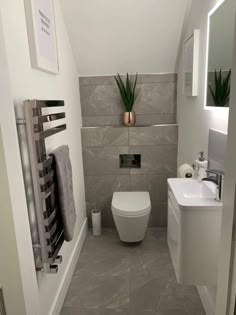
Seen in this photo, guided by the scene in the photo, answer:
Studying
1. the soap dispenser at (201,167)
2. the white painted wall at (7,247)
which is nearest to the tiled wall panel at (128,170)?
the soap dispenser at (201,167)

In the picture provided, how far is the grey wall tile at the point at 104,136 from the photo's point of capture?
262 centimetres

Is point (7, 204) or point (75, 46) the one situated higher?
point (75, 46)

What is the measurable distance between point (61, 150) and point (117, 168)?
4.05 ft

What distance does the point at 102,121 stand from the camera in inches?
106

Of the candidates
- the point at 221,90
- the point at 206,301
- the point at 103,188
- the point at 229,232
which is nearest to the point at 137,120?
the point at 103,188

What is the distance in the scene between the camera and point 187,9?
6.56 ft

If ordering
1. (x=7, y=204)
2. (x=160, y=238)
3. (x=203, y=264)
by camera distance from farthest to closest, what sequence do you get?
(x=160, y=238), (x=203, y=264), (x=7, y=204)

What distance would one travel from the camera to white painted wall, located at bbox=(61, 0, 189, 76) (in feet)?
6.59

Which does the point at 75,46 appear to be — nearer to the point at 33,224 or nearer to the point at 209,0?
the point at 209,0

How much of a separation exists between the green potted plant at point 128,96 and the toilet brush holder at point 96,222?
103cm

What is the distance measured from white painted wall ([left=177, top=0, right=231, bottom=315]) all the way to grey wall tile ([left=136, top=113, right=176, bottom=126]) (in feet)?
0.66

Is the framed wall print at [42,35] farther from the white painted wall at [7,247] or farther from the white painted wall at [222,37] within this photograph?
the white painted wall at [222,37]

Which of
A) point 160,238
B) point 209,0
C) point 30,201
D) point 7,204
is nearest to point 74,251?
point 160,238

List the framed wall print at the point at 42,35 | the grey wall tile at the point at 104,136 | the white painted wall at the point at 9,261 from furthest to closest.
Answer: the grey wall tile at the point at 104,136, the framed wall print at the point at 42,35, the white painted wall at the point at 9,261
